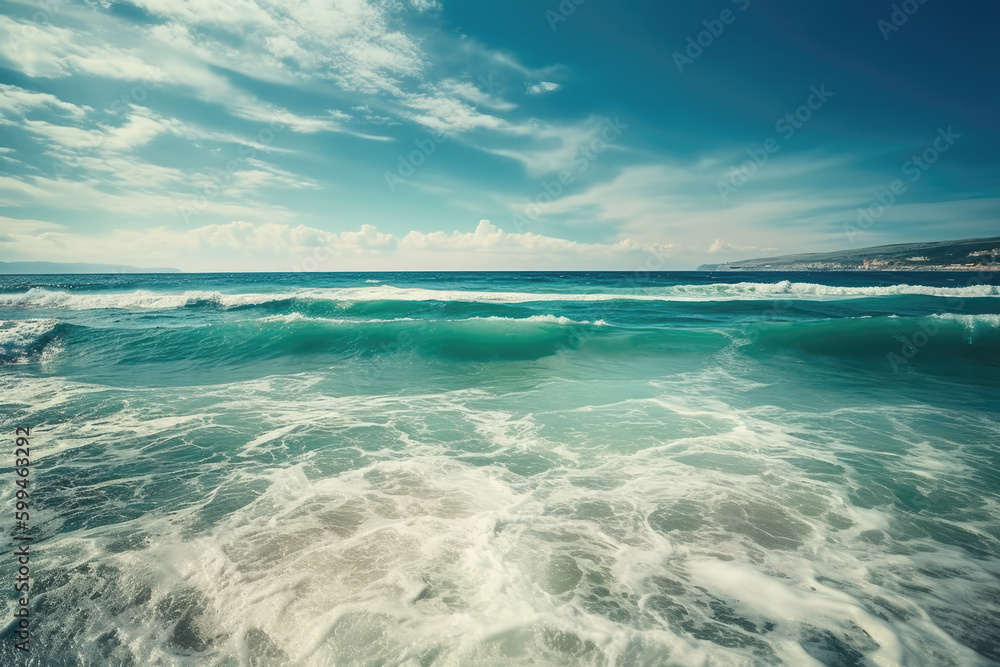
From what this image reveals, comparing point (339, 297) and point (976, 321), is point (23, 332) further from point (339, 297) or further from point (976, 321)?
point (976, 321)

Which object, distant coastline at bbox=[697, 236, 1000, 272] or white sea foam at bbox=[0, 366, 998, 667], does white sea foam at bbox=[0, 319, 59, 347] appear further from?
distant coastline at bbox=[697, 236, 1000, 272]

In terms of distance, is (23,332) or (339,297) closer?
(23,332)

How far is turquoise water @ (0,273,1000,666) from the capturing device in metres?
3.02

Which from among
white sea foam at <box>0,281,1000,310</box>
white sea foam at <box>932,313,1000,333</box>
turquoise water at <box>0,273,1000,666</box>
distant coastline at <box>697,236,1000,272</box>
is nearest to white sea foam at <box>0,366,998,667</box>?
turquoise water at <box>0,273,1000,666</box>

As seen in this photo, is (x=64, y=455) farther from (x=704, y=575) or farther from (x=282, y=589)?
(x=704, y=575)

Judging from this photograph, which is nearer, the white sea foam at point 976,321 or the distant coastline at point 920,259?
the white sea foam at point 976,321

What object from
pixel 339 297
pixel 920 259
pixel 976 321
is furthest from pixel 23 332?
pixel 920 259

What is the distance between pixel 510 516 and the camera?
15.2 feet

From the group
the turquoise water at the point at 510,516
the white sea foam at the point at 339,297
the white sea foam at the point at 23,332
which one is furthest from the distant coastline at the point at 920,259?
the white sea foam at the point at 23,332

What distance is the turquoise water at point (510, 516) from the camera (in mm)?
3016

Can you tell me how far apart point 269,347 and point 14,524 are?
10648 mm

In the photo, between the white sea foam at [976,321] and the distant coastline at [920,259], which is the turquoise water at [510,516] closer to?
the white sea foam at [976,321]

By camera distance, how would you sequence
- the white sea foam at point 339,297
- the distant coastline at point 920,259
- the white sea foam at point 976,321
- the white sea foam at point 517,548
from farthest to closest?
the distant coastline at point 920,259
the white sea foam at point 339,297
the white sea foam at point 976,321
the white sea foam at point 517,548

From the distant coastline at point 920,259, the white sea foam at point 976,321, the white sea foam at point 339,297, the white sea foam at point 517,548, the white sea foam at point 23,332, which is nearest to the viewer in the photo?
the white sea foam at point 517,548
